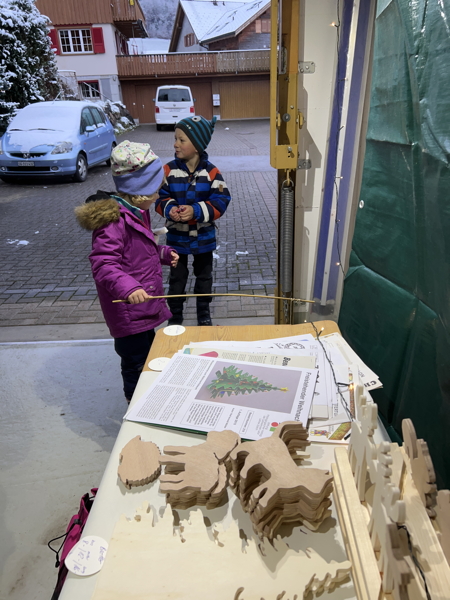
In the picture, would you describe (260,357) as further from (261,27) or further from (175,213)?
(261,27)

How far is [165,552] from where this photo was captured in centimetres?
88

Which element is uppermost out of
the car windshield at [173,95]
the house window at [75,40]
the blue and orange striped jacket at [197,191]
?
the house window at [75,40]

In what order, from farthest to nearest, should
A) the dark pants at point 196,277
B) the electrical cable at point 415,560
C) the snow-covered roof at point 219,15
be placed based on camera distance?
1. the snow-covered roof at point 219,15
2. the dark pants at point 196,277
3. the electrical cable at point 415,560

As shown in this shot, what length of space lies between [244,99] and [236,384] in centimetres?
2305

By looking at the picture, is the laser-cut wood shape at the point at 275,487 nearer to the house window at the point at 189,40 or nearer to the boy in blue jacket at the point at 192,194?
the boy in blue jacket at the point at 192,194

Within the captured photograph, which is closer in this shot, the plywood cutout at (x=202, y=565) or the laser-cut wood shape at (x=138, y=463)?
the plywood cutout at (x=202, y=565)

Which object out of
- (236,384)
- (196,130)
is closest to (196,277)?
(196,130)

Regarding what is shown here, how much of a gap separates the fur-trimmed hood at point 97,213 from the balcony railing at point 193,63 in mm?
21908

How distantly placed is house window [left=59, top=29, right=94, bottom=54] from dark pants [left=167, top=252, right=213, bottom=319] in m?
21.8

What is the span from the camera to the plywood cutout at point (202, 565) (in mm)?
804

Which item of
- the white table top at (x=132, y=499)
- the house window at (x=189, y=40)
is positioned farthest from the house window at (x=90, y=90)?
the white table top at (x=132, y=499)

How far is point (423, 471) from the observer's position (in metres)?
0.76

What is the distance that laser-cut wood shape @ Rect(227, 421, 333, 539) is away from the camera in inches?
34.3

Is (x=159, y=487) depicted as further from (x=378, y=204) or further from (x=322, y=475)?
(x=378, y=204)
